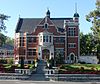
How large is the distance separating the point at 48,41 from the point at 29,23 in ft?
22.2

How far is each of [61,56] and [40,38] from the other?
6.21m

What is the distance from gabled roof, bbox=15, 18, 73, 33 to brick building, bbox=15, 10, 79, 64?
0.45 metres

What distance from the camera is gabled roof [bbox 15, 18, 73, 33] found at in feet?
229

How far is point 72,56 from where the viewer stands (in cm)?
6912

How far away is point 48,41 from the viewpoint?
68.2 metres

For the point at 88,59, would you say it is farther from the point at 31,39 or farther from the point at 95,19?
the point at 95,19

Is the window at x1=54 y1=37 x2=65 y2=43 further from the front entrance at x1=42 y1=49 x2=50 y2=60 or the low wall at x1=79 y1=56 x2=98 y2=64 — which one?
the low wall at x1=79 y1=56 x2=98 y2=64

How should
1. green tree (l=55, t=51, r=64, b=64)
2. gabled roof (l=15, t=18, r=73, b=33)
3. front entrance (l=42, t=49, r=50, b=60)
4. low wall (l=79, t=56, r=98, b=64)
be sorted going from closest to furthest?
green tree (l=55, t=51, r=64, b=64) → front entrance (l=42, t=49, r=50, b=60) → low wall (l=79, t=56, r=98, b=64) → gabled roof (l=15, t=18, r=73, b=33)

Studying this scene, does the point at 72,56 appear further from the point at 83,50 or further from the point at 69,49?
the point at 83,50

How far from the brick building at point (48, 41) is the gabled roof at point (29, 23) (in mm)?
447

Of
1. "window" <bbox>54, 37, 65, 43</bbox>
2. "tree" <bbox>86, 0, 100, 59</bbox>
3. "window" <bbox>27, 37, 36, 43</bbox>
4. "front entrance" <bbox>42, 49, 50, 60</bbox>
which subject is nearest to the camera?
"tree" <bbox>86, 0, 100, 59</bbox>

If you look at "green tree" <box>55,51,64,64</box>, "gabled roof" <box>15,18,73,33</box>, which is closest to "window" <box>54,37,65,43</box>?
"gabled roof" <box>15,18,73,33</box>

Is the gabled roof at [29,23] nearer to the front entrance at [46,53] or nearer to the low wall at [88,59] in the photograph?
the front entrance at [46,53]

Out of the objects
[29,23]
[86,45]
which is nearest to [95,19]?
[29,23]
